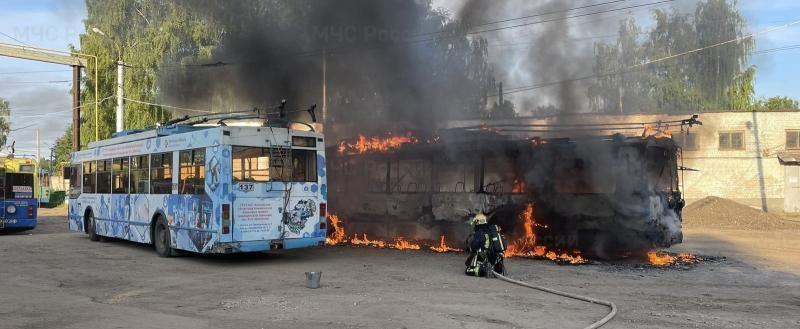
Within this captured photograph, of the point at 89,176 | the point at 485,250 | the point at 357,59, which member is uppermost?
the point at 357,59

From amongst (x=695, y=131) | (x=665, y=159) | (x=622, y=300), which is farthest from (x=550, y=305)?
→ (x=695, y=131)

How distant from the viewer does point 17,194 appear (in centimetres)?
1659

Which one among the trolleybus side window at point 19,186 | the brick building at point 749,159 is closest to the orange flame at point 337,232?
the trolleybus side window at point 19,186

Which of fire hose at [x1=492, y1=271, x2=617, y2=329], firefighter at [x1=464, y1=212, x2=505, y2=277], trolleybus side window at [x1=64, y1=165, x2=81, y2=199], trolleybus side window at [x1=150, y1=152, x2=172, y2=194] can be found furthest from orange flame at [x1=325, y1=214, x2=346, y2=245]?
trolleybus side window at [x1=64, y1=165, x2=81, y2=199]

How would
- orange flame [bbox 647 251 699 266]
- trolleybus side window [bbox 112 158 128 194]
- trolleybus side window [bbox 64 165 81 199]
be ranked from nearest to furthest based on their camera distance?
orange flame [bbox 647 251 699 266] → trolleybus side window [bbox 112 158 128 194] → trolleybus side window [bbox 64 165 81 199]

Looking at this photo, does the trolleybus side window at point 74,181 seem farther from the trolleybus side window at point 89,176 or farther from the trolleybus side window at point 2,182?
the trolleybus side window at point 2,182

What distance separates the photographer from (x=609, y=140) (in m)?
10.2

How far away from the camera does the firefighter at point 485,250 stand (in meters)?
8.72

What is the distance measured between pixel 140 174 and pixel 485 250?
7386mm

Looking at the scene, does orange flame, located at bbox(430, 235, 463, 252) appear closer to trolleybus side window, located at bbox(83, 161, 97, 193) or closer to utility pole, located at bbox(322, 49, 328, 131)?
utility pole, located at bbox(322, 49, 328, 131)

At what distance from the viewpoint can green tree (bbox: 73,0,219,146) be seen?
2862 cm

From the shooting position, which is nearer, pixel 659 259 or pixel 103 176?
pixel 659 259

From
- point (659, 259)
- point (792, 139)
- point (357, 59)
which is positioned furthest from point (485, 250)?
point (792, 139)

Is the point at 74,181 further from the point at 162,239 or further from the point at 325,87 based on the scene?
the point at 325,87
